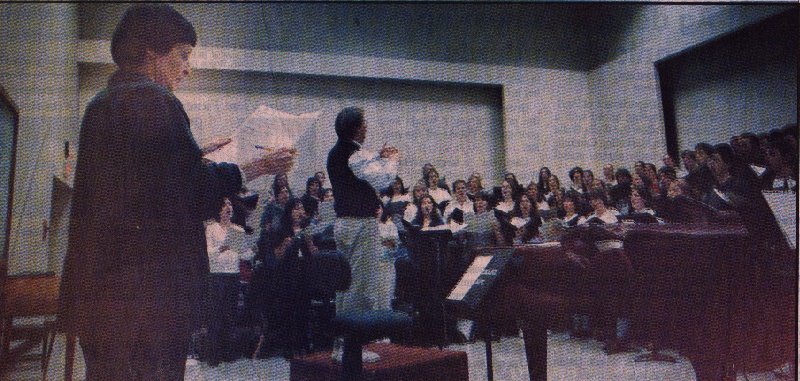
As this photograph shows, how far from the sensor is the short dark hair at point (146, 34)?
5.55 feet

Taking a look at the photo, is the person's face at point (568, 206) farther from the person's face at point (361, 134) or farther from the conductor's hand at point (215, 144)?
the conductor's hand at point (215, 144)

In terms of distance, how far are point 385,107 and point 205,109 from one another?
2.67 ft

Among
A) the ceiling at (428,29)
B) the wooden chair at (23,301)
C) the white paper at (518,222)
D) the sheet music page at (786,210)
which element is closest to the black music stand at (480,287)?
the white paper at (518,222)

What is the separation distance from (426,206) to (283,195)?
703 millimetres

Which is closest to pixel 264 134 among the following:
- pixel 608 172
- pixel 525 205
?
pixel 525 205

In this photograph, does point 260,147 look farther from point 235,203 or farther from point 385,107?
point 385,107

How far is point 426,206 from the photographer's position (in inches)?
109

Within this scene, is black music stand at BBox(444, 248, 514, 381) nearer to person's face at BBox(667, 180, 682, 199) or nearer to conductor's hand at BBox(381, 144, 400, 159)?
conductor's hand at BBox(381, 144, 400, 159)

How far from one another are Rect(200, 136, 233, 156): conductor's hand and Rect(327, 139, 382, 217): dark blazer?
444 mm

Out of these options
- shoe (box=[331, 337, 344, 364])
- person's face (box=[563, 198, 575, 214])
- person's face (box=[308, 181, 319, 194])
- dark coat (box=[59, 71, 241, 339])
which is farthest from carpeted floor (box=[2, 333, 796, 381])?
dark coat (box=[59, 71, 241, 339])

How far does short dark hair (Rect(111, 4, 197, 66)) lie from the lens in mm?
1690

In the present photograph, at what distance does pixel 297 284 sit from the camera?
252 cm

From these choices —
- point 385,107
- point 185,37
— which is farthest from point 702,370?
point 185,37

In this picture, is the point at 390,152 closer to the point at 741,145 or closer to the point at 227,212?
the point at 227,212
